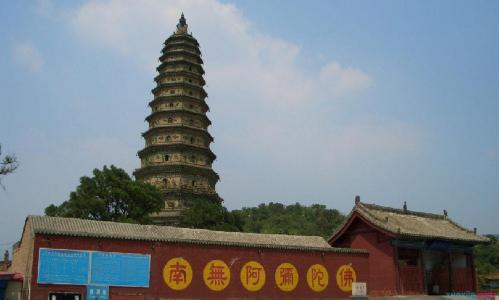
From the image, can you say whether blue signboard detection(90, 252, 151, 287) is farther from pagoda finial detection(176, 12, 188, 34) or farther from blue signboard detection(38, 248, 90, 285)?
pagoda finial detection(176, 12, 188, 34)

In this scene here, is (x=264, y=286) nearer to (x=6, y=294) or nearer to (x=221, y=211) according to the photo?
(x=6, y=294)

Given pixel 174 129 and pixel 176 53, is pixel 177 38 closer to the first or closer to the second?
pixel 176 53

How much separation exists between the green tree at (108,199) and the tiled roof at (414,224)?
1414 centimetres

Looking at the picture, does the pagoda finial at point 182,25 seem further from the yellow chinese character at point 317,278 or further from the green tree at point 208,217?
the yellow chinese character at point 317,278

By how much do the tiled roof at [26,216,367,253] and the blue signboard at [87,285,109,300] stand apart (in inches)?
65.4

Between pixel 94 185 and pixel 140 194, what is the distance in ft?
9.43

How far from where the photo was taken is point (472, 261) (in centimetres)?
2620

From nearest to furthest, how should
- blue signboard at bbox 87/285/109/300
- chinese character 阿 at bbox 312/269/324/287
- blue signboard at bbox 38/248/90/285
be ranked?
blue signboard at bbox 38/248/90/285 < blue signboard at bbox 87/285/109/300 < chinese character 阿 at bbox 312/269/324/287

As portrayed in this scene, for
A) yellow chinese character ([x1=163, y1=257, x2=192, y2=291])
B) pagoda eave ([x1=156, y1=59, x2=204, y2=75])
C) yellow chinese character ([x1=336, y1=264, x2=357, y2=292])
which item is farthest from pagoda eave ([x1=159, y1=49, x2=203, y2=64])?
yellow chinese character ([x1=163, y1=257, x2=192, y2=291])

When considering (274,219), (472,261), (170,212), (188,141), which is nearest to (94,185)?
(170,212)

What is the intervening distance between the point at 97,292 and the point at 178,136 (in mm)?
24386

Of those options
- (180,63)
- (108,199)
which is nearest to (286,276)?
(108,199)

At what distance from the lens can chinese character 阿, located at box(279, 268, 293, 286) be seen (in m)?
20.9

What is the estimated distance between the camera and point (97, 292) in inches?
674
